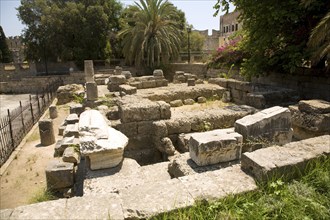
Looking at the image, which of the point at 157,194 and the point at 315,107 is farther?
the point at 315,107

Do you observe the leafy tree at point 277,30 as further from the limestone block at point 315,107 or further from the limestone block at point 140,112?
the limestone block at point 140,112

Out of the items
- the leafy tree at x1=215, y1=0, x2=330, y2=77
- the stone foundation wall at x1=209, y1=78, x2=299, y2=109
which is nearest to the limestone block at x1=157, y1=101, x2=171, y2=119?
the stone foundation wall at x1=209, y1=78, x2=299, y2=109

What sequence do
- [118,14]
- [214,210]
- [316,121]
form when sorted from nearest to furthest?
[214,210] → [316,121] → [118,14]

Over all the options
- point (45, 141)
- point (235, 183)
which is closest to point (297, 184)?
point (235, 183)

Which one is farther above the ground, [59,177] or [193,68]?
[193,68]

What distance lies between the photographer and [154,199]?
2484 mm

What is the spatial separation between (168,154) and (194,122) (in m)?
1.07

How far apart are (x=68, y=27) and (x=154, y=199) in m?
A: 26.8

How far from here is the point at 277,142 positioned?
4625 mm

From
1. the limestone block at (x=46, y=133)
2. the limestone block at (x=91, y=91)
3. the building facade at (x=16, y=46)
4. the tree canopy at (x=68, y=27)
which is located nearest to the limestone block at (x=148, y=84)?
the limestone block at (x=91, y=91)

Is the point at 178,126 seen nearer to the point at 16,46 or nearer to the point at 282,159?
the point at 282,159

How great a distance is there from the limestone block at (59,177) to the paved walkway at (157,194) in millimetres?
1819

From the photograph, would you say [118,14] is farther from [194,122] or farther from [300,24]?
[194,122]

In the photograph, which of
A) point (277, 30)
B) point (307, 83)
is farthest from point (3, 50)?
point (307, 83)
